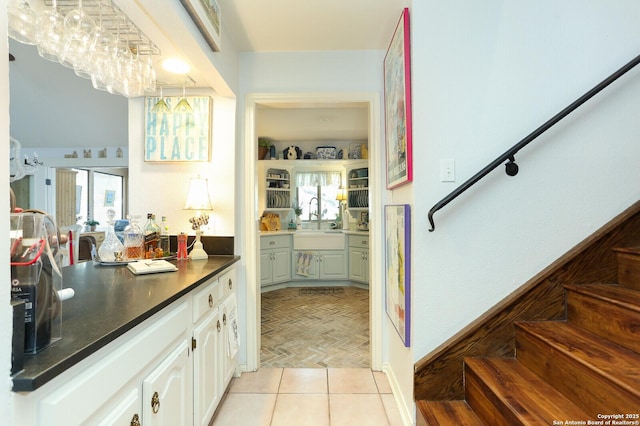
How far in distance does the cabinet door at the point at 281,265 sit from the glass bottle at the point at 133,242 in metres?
2.87

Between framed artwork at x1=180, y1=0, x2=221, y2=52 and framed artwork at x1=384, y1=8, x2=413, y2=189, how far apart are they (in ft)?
3.49

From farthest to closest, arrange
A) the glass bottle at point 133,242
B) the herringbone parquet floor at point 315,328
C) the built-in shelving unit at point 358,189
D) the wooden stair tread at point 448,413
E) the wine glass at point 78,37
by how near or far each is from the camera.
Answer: the built-in shelving unit at point 358,189 < the herringbone parquet floor at point 315,328 < the glass bottle at point 133,242 < the wooden stair tread at point 448,413 < the wine glass at point 78,37

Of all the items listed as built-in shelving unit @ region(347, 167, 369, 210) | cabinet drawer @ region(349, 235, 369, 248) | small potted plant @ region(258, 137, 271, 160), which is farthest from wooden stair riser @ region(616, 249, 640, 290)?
small potted plant @ region(258, 137, 271, 160)

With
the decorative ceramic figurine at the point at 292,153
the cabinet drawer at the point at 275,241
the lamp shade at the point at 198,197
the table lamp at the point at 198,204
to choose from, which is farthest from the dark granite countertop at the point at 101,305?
the decorative ceramic figurine at the point at 292,153

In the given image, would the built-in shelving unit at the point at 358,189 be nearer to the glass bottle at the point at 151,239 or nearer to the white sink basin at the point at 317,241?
the white sink basin at the point at 317,241

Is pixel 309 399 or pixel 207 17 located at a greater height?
pixel 207 17

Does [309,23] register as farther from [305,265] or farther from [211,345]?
Result: [305,265]

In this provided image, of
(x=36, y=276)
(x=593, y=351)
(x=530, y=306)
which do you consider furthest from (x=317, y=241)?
(x=36, y=276)

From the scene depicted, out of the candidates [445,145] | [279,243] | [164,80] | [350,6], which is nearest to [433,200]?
[445,145]

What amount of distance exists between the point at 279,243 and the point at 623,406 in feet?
13.8

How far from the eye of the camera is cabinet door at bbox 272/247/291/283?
4.80 m

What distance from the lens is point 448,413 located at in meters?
1.51

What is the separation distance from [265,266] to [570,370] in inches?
154

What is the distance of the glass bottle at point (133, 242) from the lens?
1.96 m
